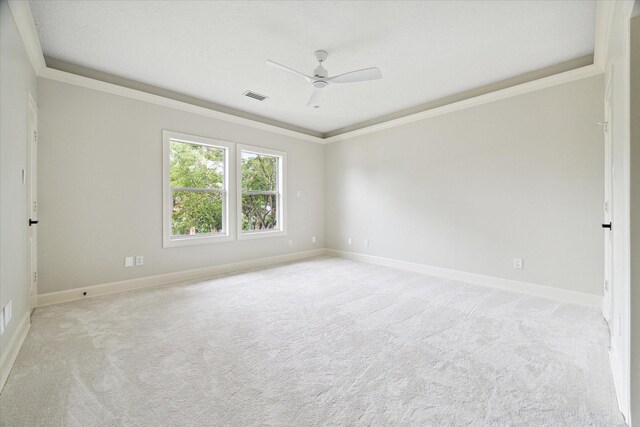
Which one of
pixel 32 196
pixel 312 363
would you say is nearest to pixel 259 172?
pixel 32 196

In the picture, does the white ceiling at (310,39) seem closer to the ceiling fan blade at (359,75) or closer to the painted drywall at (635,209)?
the ceiling fan blade at (359,75)

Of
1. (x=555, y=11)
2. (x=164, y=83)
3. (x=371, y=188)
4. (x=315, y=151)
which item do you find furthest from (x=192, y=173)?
(x=555, y=11)

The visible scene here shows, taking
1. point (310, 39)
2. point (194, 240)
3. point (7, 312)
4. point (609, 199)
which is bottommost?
point (7, 312)

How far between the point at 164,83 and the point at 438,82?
3.65m

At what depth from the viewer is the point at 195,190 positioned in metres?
4.41

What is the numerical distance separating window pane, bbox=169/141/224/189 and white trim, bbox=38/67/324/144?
52cm

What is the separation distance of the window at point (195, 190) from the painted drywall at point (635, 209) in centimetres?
453

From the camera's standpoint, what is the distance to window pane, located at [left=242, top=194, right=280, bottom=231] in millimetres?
5164

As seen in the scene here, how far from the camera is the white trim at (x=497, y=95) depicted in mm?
3166

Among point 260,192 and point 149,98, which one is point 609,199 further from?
point 149,98

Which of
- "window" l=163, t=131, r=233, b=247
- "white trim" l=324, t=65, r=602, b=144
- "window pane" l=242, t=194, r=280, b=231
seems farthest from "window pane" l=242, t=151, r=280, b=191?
"white trim" l=324, t=65, r=602, b=144

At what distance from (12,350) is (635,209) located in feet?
12.9

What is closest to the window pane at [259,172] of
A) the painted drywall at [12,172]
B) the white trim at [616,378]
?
the painted drywall at [12,172]

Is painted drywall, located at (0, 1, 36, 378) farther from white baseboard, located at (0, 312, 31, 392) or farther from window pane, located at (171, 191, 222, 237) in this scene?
window pane, located at (171, 191, 222, 237)
